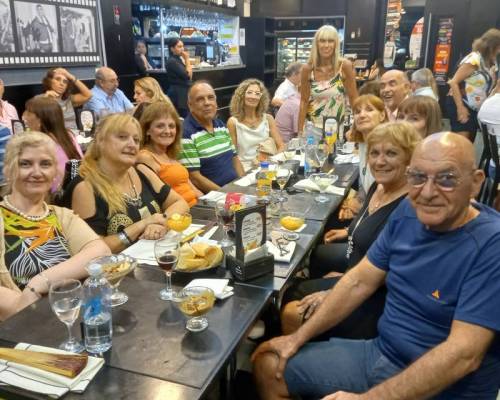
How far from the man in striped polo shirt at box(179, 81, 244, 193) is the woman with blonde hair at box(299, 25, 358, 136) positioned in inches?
47.8

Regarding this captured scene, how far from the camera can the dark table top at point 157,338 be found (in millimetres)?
1158

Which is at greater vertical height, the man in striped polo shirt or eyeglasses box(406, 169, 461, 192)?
eyeglasses box(406, 169, 461, 192)

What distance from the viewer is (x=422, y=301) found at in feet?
4.72

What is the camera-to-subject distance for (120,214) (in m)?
2.29

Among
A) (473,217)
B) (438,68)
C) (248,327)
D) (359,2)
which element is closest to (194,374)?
(248,327)

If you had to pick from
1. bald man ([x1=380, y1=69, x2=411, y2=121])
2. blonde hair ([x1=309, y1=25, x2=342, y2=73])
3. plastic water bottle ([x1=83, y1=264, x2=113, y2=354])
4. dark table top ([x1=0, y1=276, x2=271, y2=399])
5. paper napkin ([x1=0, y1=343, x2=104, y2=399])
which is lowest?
dark table top ([x1=0, y1=276, x2=271, y2=399])

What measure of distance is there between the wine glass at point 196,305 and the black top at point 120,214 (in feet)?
3.08

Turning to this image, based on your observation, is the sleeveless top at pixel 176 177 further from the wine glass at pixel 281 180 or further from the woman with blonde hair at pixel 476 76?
the woman with blonde hair at pixel 476 76

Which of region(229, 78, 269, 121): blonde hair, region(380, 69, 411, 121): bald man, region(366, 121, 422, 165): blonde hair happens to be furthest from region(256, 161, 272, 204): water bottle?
region(380, 69, 411, 121): bald man

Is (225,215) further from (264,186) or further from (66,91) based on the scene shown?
(66,91)

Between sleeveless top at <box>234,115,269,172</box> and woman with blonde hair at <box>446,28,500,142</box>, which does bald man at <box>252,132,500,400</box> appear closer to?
sleeveless top at <box>234,115,269,172</box>

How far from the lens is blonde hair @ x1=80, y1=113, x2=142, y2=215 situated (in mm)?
2244

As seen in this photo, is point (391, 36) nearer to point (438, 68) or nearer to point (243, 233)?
point (438, 68)

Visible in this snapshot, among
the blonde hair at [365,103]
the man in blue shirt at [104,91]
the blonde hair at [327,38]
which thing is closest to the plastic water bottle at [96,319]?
the blonde hair at [365,103]
